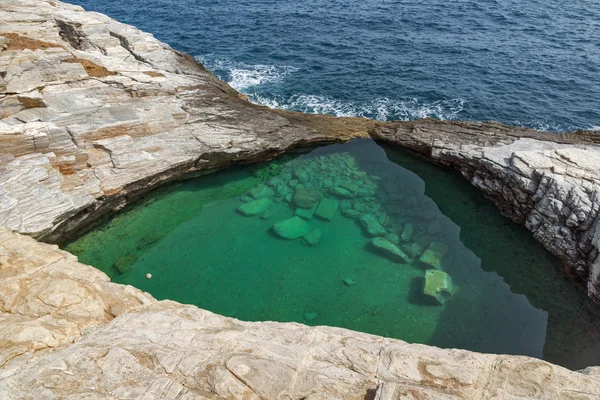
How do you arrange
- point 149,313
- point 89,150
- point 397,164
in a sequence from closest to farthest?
1. point 149,313
2. point 89,150
3. point 397,164

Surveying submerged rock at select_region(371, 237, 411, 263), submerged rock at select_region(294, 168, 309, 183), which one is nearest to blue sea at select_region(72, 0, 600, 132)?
submerged rock at select_region(294, 168, 309, 183)

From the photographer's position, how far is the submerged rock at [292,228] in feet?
66.6

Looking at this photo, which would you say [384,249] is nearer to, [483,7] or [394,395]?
[394,395]

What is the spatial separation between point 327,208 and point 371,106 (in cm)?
1361

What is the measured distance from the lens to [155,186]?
21.3 meters

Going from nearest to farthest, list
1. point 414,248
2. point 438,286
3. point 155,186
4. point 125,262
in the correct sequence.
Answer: point 438,286 < point 125,262 < point 414,248 < point 155,186

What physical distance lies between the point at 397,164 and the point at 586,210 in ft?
33.6

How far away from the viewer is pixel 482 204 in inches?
872

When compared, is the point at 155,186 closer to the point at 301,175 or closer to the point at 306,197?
the point at 306,197

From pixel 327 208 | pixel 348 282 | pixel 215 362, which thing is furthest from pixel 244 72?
pixel 215 362

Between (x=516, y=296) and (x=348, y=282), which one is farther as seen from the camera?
(x=348, y=282)

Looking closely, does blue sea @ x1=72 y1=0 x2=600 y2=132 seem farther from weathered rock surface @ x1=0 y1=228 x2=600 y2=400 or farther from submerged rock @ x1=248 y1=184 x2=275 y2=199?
weathered rock surface @ x1=0 y1=228 x2=600 y2=400

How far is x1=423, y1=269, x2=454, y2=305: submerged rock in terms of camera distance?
17.7 metres

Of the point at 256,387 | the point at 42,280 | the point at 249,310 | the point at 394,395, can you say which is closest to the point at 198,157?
the point at 249,310
